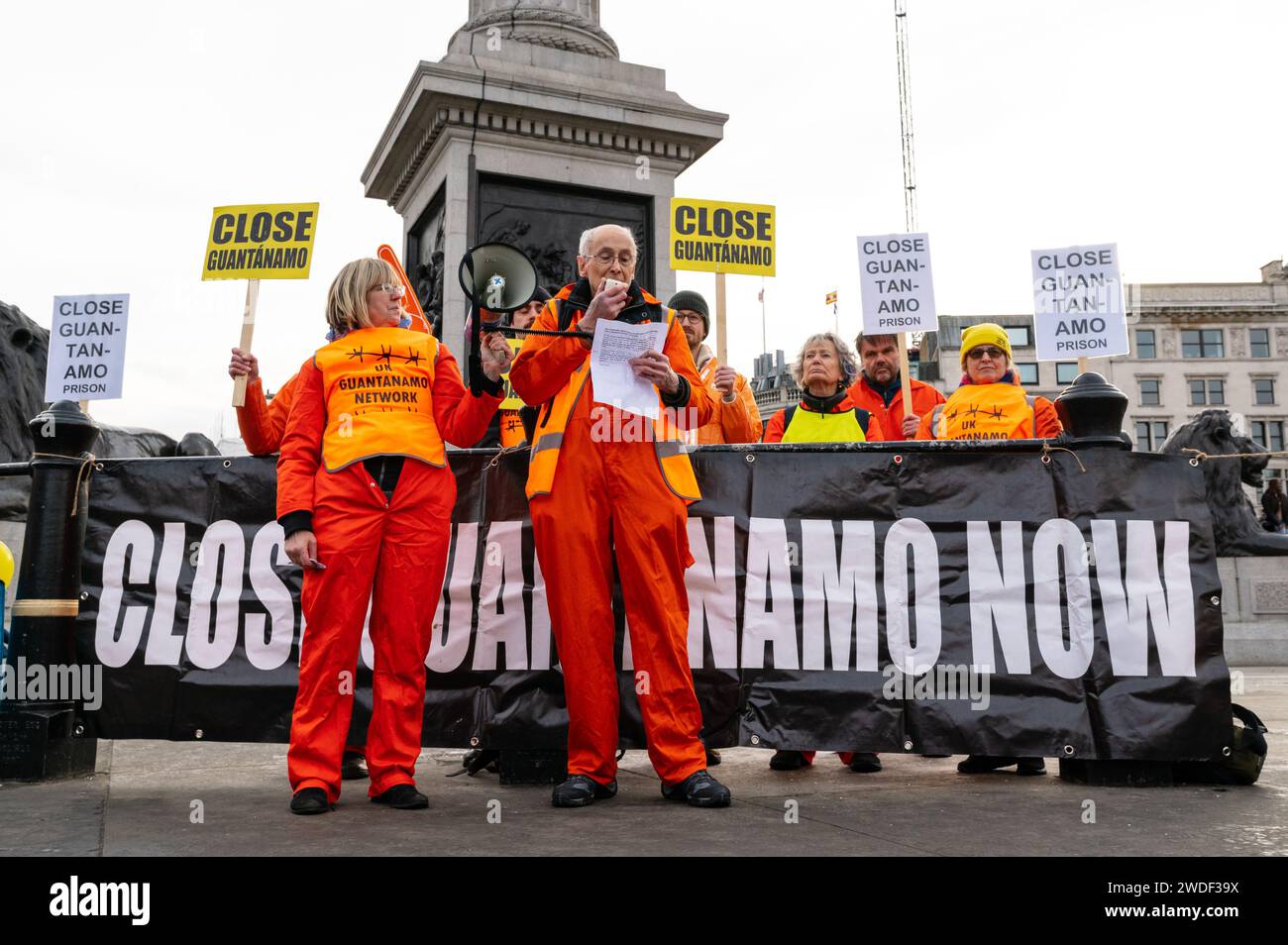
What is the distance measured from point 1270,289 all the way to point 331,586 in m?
76.4

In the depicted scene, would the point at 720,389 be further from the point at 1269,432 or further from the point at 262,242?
the point at 1269,432

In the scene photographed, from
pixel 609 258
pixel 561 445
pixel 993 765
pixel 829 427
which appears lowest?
pixel 993 765

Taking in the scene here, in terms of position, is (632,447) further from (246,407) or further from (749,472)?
(246,407)

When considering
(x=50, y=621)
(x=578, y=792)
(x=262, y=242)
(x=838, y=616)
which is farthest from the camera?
(x=262, y=242)

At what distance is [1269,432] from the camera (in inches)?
2625

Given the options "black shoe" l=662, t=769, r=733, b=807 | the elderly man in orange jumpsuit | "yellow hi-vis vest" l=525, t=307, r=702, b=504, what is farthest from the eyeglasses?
"black shoe" l=662, t=769, r=733, b=807

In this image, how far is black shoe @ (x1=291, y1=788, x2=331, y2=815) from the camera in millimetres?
3912

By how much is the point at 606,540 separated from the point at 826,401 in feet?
7.02

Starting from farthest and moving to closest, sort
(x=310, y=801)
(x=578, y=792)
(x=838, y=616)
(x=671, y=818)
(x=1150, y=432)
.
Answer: (x=1150, y=432) < (x=838, y=616) < (x=578, y=792) < (x=310, y=801) < (x=671, y=818)

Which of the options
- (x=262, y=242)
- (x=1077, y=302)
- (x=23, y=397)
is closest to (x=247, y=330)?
(x=262, y=242)

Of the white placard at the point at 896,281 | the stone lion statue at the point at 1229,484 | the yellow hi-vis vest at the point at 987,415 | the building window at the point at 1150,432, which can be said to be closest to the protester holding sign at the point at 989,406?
the yellow hi-vis vest at the point at 987,415

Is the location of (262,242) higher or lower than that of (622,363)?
higher

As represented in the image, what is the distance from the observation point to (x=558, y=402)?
4.32 meters

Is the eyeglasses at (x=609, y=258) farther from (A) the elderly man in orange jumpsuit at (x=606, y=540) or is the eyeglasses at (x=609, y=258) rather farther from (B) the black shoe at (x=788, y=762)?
(B) the black shoe at (x=788, y=762)
